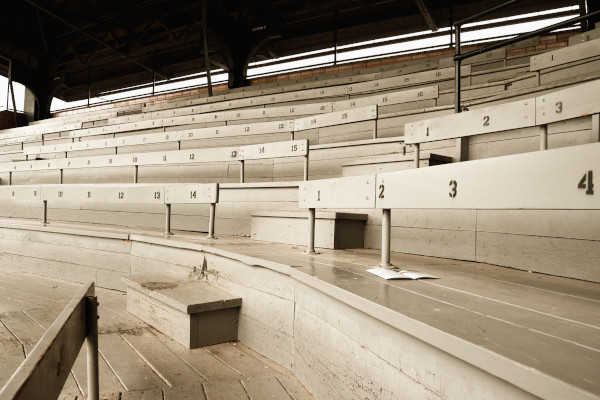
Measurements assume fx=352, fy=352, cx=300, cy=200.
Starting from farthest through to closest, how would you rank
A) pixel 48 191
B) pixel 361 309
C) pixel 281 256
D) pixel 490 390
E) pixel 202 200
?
pixel 48 191
pixel 202 200
pixel 281 256
pixel 361 309
pixel 490 390

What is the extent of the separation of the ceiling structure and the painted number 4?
6.60 m

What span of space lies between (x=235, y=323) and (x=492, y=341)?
1.14 metres

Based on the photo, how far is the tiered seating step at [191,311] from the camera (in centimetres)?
140

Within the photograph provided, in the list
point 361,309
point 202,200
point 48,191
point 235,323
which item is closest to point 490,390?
point 361,309

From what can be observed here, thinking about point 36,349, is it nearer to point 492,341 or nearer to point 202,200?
point 492,341

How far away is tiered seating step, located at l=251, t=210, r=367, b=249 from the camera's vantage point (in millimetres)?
1798

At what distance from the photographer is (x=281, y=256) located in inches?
58.8

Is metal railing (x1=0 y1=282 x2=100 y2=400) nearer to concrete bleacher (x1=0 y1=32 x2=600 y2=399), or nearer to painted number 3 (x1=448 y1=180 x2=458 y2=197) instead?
concrete bleacher (x1=0 y1=32 x2=600 y2=399)

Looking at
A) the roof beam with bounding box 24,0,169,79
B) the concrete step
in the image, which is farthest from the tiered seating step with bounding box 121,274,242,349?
the roof beam with bounding box 24,0,169,79

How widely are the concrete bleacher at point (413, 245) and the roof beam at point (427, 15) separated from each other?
370cm

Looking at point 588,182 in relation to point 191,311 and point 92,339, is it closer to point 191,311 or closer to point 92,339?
point 92,339

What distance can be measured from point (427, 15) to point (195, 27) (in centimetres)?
499

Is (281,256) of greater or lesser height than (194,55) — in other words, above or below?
below

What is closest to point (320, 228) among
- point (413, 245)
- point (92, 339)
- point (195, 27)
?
point (413, 245)
